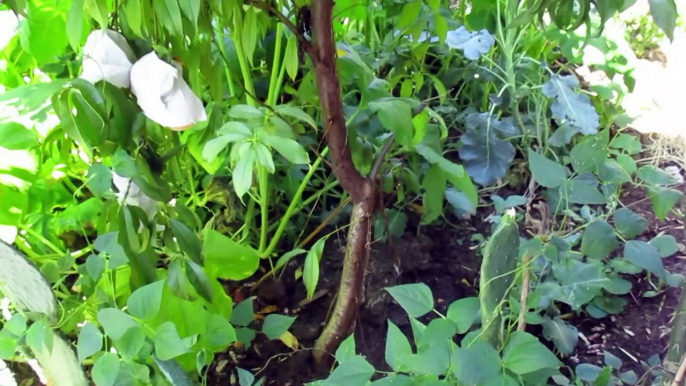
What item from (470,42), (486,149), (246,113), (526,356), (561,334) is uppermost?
(246,113)

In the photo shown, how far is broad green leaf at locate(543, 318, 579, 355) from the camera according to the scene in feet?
2.93

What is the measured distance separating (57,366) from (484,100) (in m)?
1.10

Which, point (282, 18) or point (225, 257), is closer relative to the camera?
point (282, 18)

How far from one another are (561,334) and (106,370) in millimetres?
676

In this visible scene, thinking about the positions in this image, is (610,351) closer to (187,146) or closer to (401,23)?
(401,23)

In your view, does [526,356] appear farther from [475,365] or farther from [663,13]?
[663,13]

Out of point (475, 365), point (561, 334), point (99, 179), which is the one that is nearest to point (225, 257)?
point (99, 179)

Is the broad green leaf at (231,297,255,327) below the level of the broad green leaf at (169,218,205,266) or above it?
below

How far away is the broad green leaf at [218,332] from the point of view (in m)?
0.68

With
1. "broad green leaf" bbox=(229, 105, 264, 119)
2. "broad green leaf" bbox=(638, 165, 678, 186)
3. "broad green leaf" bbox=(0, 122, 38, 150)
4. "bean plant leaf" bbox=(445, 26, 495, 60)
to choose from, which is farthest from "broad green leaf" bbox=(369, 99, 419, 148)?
"bean plant leaf" bbox=(445, 26, 495, 60)

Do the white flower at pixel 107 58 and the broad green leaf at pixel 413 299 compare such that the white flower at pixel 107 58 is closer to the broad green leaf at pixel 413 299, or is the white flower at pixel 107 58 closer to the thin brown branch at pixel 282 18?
the thin brown branch at pixel 282 18

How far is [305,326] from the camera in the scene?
100 cm

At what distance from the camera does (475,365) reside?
20.7 inches

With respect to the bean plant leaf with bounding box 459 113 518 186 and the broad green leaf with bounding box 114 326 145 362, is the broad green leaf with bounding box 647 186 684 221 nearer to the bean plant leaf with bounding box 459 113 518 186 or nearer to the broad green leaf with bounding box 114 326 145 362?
the bean plant leaf with bounding box 459 113 518 186
